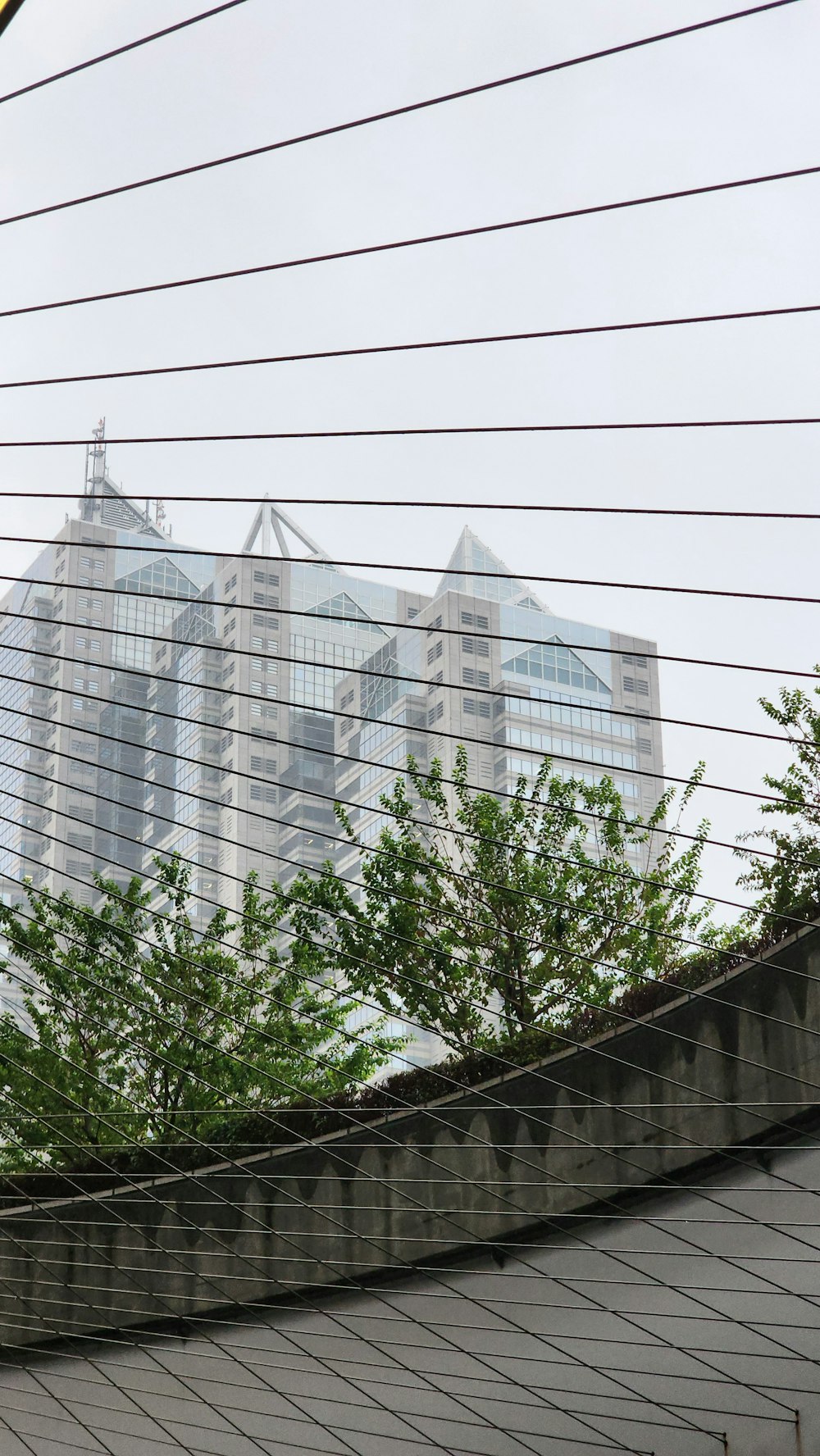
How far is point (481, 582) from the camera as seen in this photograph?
73500mm

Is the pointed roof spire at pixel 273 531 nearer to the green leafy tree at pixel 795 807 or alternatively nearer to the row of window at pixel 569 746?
the row of window at pixel 569 746

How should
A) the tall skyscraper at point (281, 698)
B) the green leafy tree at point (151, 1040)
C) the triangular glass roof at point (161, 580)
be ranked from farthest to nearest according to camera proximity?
the triangular glass roof at point (161, 580) < the tall skyscraper at point (281, 698) < the green leafy tree at point (151, 1040)

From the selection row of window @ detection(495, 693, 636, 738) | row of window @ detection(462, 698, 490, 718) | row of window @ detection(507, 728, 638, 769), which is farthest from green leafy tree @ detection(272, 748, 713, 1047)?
row of window @ detection(495, 693, 636, 738)

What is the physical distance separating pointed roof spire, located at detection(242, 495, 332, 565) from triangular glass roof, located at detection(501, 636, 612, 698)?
43.5ft

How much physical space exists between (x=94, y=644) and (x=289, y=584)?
9205 mm

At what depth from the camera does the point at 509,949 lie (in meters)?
10.7

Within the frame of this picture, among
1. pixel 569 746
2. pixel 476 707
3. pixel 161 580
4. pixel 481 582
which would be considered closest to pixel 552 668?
pixel 569 746

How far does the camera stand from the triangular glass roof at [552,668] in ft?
205

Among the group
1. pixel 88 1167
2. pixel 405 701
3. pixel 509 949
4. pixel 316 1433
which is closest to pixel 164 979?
pixel 509 949

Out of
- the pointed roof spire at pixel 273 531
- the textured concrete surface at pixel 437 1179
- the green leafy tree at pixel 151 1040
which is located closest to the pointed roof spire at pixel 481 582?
the pointed roof spire at pixel 273 531

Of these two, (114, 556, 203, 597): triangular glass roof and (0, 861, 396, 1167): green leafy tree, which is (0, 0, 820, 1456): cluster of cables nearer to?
(0, 861, 396, 1167): green leafy tree

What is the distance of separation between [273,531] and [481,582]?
1042cm

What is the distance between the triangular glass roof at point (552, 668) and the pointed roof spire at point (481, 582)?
250 inches

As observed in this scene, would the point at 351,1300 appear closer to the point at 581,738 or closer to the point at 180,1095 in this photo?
the point at 180,1095
